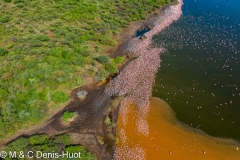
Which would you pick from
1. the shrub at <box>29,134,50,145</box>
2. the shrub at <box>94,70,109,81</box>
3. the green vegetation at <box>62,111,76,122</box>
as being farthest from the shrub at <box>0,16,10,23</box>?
the shrub at <box>29,134,50,145</box>

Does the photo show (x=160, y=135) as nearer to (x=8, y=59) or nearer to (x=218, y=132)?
(x=218, y=132)

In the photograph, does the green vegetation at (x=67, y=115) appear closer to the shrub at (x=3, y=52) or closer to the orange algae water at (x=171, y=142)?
the orange algae water at (x=171, y=142)

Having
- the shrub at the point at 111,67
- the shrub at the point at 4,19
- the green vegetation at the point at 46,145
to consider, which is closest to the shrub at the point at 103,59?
the shrub at the point at 111,67

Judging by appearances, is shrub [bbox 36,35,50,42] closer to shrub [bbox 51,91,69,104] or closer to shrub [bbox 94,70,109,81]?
shrub [bbox 94,70,109,81]

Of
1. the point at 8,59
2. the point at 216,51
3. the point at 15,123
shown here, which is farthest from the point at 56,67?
the point at 216,51

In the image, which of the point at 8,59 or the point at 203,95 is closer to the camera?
the point at 203,95

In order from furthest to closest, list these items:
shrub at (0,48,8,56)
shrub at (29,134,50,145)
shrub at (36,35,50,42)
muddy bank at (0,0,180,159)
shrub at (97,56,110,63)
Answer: shrub at (36,35,50,42), shrub at (0,48,8,56), shrub at (97,56,110,63), muddy bank at (0,0,180,159), shrub at (29,134,50,145)

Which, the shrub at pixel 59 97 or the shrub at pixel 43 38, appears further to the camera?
the shrub at pixel 43 38

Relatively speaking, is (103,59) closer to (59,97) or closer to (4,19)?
(59,97)
